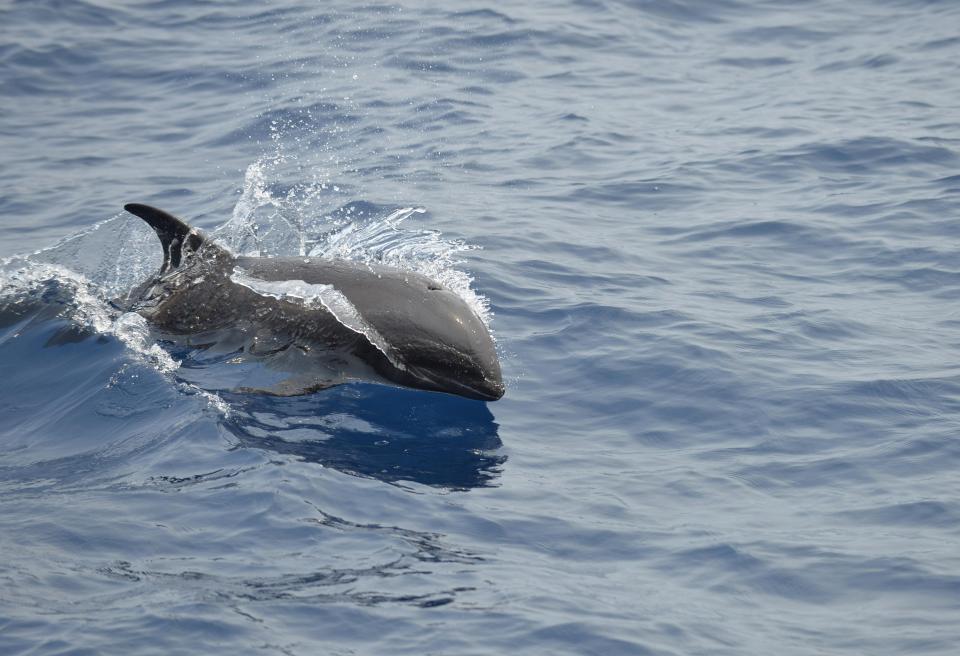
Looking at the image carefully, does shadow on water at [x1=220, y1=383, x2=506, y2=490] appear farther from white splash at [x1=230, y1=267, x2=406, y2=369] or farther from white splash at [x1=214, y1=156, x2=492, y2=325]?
white splash at [x1=214, y1=156, x2=492, y2=325]

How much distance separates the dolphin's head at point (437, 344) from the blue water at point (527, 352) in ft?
1.04

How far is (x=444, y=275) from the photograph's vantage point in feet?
42.0

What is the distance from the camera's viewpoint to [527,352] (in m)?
11.3

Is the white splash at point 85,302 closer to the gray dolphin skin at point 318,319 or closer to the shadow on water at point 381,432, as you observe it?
the gray dolphin skin at point 318,319

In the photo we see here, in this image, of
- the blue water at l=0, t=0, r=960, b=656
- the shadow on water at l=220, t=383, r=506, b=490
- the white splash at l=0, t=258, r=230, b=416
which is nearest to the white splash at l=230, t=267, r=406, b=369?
the shadow on water at l=220, t=383, r=506, b=490

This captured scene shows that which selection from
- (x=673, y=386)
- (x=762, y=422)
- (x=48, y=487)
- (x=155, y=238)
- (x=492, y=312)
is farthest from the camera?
(x=155, y=238)

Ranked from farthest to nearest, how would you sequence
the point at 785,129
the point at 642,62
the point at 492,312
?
1. the point at 642,62
2. the point at 785,129
3. the point at 492,312

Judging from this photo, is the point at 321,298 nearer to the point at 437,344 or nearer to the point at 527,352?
the point at 437,344

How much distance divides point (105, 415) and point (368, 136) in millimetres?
8476

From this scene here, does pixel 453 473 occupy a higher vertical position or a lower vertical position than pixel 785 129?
lower

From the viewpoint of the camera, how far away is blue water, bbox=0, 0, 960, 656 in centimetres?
732

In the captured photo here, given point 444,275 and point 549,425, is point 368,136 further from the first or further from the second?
point 549,425

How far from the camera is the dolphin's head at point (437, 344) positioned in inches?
382

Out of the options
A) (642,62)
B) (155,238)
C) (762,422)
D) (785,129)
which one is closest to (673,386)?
(762,422)
